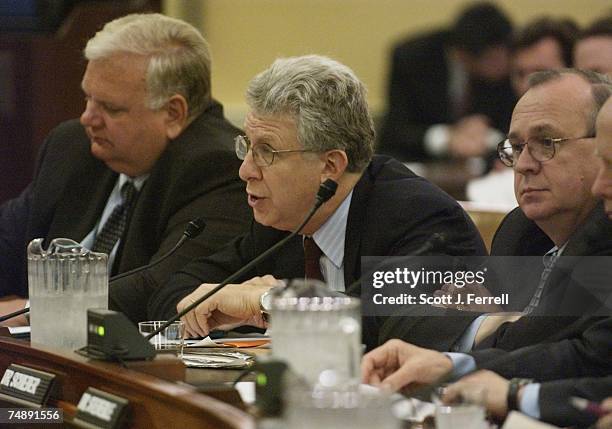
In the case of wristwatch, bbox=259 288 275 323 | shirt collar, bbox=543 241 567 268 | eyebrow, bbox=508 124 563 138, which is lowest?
wristwatch, bbox=259 288 275 323

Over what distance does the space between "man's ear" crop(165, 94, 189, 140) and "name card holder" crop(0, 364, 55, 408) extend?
1433 mm

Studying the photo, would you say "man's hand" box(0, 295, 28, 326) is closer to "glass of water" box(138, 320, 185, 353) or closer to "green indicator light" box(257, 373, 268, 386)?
"glass of water" box(138, 320, 185, 353)

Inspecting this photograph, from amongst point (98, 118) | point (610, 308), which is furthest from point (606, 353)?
point (98, 118)

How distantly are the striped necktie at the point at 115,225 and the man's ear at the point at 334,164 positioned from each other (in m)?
1.03

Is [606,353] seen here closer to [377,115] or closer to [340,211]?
[340,211]

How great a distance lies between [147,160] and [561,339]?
1823mm

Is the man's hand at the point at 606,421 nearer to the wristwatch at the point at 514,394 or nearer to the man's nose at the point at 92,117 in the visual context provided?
the wristwatch at the point at 514,394

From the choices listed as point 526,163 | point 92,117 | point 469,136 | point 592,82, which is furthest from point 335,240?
point 469,136

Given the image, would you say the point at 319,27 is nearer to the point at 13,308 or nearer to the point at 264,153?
the point at 13,308

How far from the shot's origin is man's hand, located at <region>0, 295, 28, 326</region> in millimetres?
3385

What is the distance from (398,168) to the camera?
3148mm

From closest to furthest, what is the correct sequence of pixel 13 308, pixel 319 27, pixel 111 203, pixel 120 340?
pixel 120 340 → pixel 13 308 → pixel 111 203 → pixel 319 27

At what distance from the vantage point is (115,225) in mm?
3900

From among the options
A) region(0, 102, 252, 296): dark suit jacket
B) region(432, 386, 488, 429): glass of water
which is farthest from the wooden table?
region(0, 102, 252, 296): dark suit jacket
